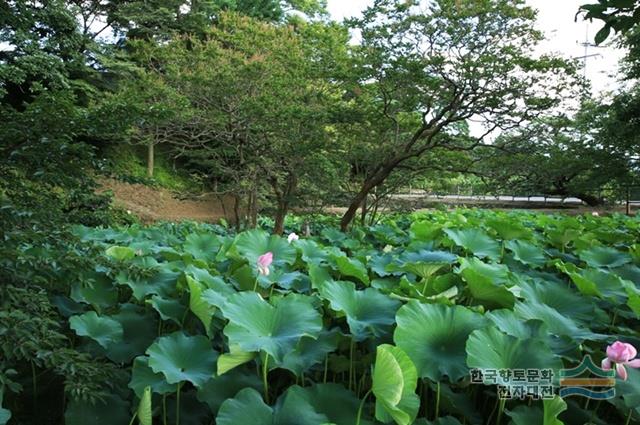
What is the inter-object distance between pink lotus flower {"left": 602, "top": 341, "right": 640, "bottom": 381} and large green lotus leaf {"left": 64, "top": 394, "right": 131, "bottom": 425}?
1.13m

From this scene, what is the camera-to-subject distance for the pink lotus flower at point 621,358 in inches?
40.1

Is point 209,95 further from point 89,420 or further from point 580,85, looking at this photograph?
point 89,420

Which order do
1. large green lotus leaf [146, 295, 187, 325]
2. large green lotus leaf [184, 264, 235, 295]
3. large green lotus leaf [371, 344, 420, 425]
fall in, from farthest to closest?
large green lotus leaf [184, 264, 235, 295] → large green lotus leaf [146, 295, 187, 325] → large green lotus leaf [371, 344, 420, 425]

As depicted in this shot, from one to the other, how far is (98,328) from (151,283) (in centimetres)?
26

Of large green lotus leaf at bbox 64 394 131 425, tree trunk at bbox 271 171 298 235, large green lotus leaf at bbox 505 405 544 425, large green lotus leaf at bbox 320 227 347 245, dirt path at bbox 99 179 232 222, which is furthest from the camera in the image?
dirt path at bbox 99 179 232 222

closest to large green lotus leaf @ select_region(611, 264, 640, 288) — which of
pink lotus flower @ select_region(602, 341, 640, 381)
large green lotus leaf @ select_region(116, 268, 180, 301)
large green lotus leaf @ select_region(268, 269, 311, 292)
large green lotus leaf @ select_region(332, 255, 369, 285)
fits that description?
pink lotus flower @ select_region(602, 341, 640, 381)

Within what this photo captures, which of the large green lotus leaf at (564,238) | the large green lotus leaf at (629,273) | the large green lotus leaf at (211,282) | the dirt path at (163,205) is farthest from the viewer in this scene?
the dirt path at (163,205)

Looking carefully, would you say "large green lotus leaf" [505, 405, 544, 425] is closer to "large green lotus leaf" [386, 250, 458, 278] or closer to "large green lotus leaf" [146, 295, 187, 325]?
"large green lotus leaf" [386, 250, 458, 278]

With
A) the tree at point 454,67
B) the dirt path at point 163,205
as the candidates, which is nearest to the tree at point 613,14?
the tree at point 454,67

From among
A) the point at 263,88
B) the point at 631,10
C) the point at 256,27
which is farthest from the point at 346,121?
the point at 631,10

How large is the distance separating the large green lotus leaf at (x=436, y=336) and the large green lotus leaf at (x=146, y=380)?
55 cm

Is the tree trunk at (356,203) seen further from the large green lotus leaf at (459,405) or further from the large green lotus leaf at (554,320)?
the large green lotus leaf at (459,405)

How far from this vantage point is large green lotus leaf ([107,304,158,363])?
1.27m

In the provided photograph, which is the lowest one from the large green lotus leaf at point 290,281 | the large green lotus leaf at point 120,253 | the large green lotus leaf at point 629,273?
the large green lotus leaf at point 290,281
